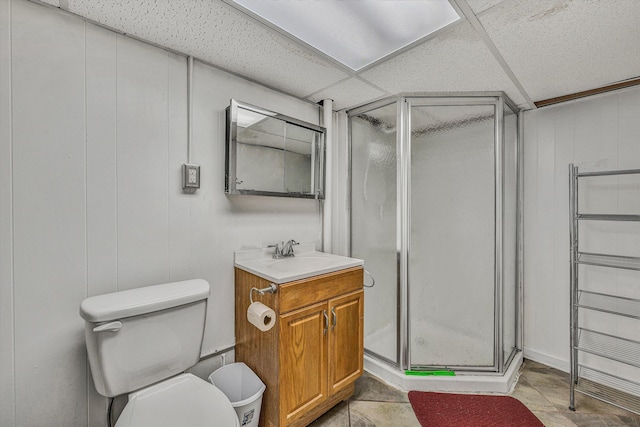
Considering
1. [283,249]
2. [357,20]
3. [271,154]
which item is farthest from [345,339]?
[357,20]

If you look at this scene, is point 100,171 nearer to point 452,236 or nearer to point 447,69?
point 447,69

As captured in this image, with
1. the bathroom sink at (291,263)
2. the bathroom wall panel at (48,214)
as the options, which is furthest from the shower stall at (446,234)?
the bathroom wall panel at (48,214)

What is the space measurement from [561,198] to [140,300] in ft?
9.28

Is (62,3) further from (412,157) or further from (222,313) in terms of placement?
(412,157)

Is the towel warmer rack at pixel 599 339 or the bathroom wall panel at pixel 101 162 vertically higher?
the bathroom wall panel at pixel 101 162

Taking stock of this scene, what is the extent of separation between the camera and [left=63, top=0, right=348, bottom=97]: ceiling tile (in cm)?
118

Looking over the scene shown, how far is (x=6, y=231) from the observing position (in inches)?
42.9

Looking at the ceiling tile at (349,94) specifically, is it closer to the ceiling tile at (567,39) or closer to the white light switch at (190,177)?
the ceiling tile at (567,39)

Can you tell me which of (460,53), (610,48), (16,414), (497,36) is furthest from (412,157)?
(16,414)

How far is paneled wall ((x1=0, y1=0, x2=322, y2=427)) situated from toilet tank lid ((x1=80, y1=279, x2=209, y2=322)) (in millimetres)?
151

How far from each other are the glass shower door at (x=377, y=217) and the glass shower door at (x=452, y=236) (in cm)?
14

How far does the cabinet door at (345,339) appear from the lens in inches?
65.8

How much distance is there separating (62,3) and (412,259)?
2318 mm

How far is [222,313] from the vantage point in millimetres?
1702
